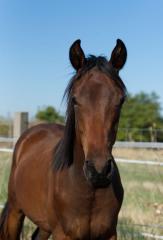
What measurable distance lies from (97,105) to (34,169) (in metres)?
1.46

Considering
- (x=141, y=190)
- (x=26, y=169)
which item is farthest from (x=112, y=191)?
(x=141, y=190)

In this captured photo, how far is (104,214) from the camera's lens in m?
3.24

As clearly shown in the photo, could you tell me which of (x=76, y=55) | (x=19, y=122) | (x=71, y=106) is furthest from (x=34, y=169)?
(x=19, y=122)

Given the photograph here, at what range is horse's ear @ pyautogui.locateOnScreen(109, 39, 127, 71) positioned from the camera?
3184 millimetres

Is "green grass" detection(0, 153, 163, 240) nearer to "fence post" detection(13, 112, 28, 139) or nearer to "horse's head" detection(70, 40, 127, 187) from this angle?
"fence post" detection(13, 112, 28, 139)

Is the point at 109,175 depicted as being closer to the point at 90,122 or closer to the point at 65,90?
the point at 90,122

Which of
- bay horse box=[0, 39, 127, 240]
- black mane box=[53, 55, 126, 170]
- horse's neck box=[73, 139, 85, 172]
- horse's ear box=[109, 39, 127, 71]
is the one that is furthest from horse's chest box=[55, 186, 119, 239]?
horse's ear box=[109, 39, 127, 71]

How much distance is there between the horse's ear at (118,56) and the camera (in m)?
3.18

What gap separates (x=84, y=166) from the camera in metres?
2.78

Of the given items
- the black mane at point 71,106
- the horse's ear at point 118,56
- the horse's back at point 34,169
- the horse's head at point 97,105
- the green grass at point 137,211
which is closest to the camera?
the horse's head at point 97,105

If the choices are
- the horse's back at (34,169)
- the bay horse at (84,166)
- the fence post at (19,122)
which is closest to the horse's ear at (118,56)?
the bay horse at (84,166)

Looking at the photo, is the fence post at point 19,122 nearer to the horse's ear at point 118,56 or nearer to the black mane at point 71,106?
the black mane at point 71,106

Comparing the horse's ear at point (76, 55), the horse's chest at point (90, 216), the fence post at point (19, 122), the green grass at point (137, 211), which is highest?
the horse's ear at point (76, 55)

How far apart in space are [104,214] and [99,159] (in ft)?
2.37
